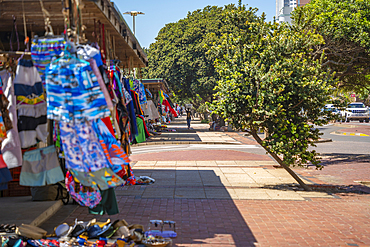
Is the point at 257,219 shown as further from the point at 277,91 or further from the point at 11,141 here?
the point at 11,141

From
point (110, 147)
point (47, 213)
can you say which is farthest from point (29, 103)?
point (47, 213)

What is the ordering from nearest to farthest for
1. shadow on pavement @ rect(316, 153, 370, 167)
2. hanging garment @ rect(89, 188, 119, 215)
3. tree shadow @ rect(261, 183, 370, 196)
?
hanging garment @ rect(89, 188, 119, 215) < tree shadow @ rect(261, 183, 370, 196) < shadow on pavement @ rect(316, 153, 370, 167)

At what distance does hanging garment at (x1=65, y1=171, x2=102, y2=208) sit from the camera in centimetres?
454

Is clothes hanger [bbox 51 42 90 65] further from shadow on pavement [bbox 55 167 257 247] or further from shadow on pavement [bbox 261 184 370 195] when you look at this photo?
shadow on pavement [bbox 261 184 370 195]

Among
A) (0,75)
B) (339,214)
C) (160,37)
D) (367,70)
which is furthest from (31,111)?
(160,37)

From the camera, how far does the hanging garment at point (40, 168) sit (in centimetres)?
450

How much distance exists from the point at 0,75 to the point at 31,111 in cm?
60

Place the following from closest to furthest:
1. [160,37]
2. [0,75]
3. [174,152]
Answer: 1. [0,75]
2. [174,152]
3. [160,37]

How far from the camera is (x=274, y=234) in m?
6.03

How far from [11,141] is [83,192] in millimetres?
1072

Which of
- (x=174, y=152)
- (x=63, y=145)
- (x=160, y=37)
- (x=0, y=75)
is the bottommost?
(x=174, y=152)

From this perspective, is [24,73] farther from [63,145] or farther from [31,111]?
[63,145]

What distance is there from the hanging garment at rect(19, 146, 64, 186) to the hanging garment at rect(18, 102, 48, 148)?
0.53 feet

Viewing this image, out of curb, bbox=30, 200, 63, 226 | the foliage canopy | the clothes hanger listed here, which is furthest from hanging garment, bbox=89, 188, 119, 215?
the foliage canopy
